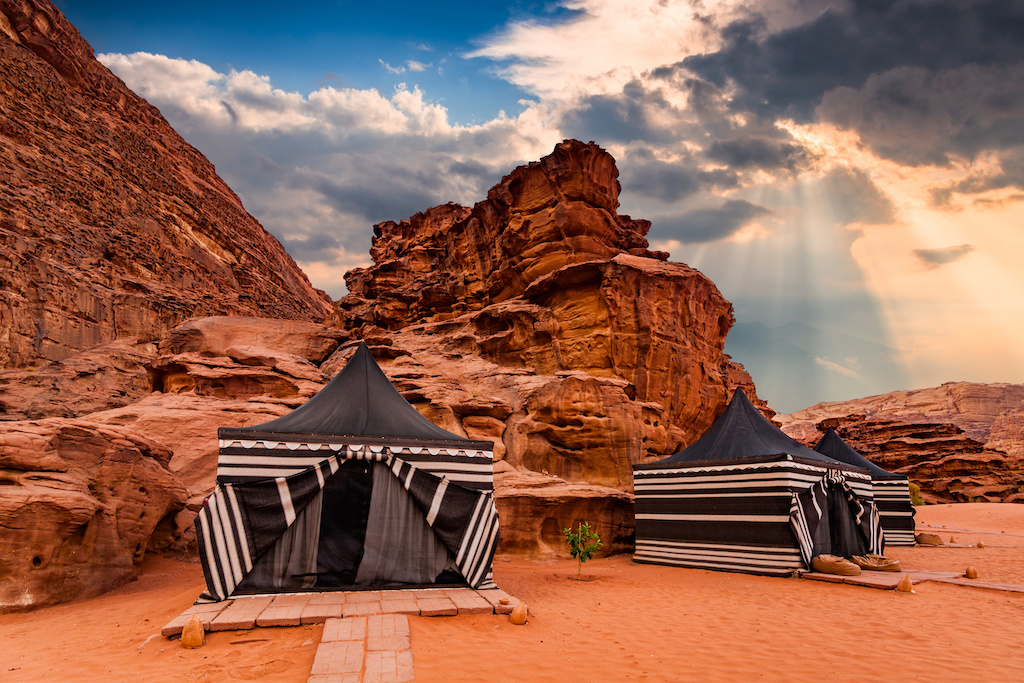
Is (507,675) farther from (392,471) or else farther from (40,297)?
(40,297)

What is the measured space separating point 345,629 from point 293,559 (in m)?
2.22

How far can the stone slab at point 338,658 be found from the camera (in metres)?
4.44

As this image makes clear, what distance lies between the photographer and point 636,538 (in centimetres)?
1321

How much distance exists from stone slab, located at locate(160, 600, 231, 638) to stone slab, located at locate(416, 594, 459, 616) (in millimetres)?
2472

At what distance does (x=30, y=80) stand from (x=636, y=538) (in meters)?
52.6

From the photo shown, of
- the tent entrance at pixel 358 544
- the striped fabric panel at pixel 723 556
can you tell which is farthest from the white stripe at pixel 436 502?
the striped fabric panel at pixel 723 556

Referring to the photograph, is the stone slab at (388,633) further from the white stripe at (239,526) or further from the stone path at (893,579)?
the stone path at (893,579)

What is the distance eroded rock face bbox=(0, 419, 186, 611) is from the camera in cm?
712

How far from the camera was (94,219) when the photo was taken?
116ft

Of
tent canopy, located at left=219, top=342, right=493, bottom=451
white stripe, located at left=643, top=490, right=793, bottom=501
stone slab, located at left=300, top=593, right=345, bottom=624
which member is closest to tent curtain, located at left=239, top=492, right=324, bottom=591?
stone slab, located at left=300, top=593, right=345, bottom=624

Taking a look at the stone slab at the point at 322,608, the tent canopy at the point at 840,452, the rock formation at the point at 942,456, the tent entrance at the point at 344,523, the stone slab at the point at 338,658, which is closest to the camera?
the stone slab at the point at 338,658

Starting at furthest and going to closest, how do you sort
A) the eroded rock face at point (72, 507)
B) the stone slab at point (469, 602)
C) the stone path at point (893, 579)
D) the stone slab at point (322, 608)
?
the stone path at point (893, 579), the eroded rock face at point (72, 507), the stone slab at point (469, 602), the stone slab at point (322, 608)

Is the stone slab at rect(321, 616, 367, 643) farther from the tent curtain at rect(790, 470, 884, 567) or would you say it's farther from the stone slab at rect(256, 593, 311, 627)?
the tent curtain at rect(790, 470, 884, 567)

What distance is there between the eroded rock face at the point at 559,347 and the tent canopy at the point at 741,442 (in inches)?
115
